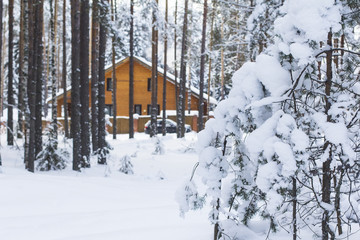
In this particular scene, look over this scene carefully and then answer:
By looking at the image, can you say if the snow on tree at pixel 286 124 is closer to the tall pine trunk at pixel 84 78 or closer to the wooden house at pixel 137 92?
the tall pine trunk at pixel 84 78

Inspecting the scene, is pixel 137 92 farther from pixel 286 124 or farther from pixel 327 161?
pixel 286 124

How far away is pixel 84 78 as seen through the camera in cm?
1055

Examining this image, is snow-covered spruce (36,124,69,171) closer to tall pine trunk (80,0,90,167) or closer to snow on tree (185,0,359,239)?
tall pine trunk (80,0,90,167)

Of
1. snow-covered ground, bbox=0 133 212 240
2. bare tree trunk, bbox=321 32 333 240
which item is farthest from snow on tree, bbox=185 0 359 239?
snow-covered ground, bbox=0 133 212 240

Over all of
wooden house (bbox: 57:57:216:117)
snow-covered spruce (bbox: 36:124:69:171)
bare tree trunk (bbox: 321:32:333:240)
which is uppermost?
wooden house (bbox: 57:57:216:117)

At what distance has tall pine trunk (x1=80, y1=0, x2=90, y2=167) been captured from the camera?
33.6 feet

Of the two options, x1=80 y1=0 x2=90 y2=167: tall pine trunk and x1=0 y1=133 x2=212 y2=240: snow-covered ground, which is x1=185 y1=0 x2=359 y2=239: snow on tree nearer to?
x1=0 y1=133 x2=212 y2=240: snow-covered ground

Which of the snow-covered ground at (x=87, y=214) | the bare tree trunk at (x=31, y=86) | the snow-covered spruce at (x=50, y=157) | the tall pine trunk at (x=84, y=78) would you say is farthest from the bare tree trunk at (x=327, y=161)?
the snow-covered spruce at (x=50, y=157)

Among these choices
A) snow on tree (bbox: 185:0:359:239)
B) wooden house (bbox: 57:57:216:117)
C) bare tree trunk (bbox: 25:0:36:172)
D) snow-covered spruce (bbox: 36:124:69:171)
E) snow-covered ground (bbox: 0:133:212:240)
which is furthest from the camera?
wooden house (bbox: 57:57:216:117)

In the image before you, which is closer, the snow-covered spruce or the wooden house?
the snow-covered spruce

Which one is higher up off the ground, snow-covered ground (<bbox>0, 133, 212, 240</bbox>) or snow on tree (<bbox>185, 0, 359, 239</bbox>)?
snow on tree (<bbox>185, 0, 359, 239</bbox>)

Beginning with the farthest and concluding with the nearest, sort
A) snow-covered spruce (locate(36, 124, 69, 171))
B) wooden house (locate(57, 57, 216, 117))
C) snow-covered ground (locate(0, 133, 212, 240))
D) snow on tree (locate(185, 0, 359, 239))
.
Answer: wooden house (locate(57, 57, 216, 117))
snow-covered spruce (locate(36, 124, 69, 171))
snow-covered ground (locate(0, 133, 212, 240))
snow on tree (locate(185, 0, 359, 239))

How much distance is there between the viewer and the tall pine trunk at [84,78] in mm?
10247

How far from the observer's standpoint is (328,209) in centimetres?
234
